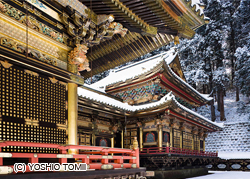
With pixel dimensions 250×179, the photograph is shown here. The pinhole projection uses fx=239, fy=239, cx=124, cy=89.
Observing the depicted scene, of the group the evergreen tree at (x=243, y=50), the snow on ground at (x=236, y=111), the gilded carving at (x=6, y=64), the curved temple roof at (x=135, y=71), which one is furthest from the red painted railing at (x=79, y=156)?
the evergreen tree at (x=243, y=50)

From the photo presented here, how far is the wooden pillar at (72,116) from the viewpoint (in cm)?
648

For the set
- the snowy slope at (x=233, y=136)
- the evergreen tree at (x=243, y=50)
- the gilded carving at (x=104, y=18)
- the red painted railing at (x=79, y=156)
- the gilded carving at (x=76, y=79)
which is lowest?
the snowy slope at (x=233, y=136)

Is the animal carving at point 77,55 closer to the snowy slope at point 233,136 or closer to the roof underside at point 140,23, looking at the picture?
the roof underside at point 140,23

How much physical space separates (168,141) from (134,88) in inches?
Result: 192

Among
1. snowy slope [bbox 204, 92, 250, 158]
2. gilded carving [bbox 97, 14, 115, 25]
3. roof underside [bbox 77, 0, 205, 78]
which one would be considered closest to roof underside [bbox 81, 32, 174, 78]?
roof underside [bbox 77, 0, 205, 78]

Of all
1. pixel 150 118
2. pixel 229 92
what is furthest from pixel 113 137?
pixel 229 92

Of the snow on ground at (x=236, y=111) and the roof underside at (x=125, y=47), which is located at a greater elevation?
the roof underside at (x=125, y=47)

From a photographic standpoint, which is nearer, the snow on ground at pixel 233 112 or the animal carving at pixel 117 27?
the animal carving at pixel 117 27

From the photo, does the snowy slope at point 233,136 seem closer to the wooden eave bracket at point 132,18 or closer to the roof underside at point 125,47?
the roof underside at point 125,47

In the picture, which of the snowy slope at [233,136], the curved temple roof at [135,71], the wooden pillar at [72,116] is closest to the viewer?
the wooden pillar at [72,116]

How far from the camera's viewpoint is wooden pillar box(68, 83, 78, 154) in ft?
21.2

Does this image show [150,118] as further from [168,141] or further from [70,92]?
[70,92]

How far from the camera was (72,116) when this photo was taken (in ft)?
21.8

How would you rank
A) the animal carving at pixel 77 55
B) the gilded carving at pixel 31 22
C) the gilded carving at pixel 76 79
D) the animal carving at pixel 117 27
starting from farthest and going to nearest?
the animal carving at pixel 117 27, the animal carving at pixel 77 55, the gilded carving at pixel 76 79, the gilded carving at pixel 31 22
